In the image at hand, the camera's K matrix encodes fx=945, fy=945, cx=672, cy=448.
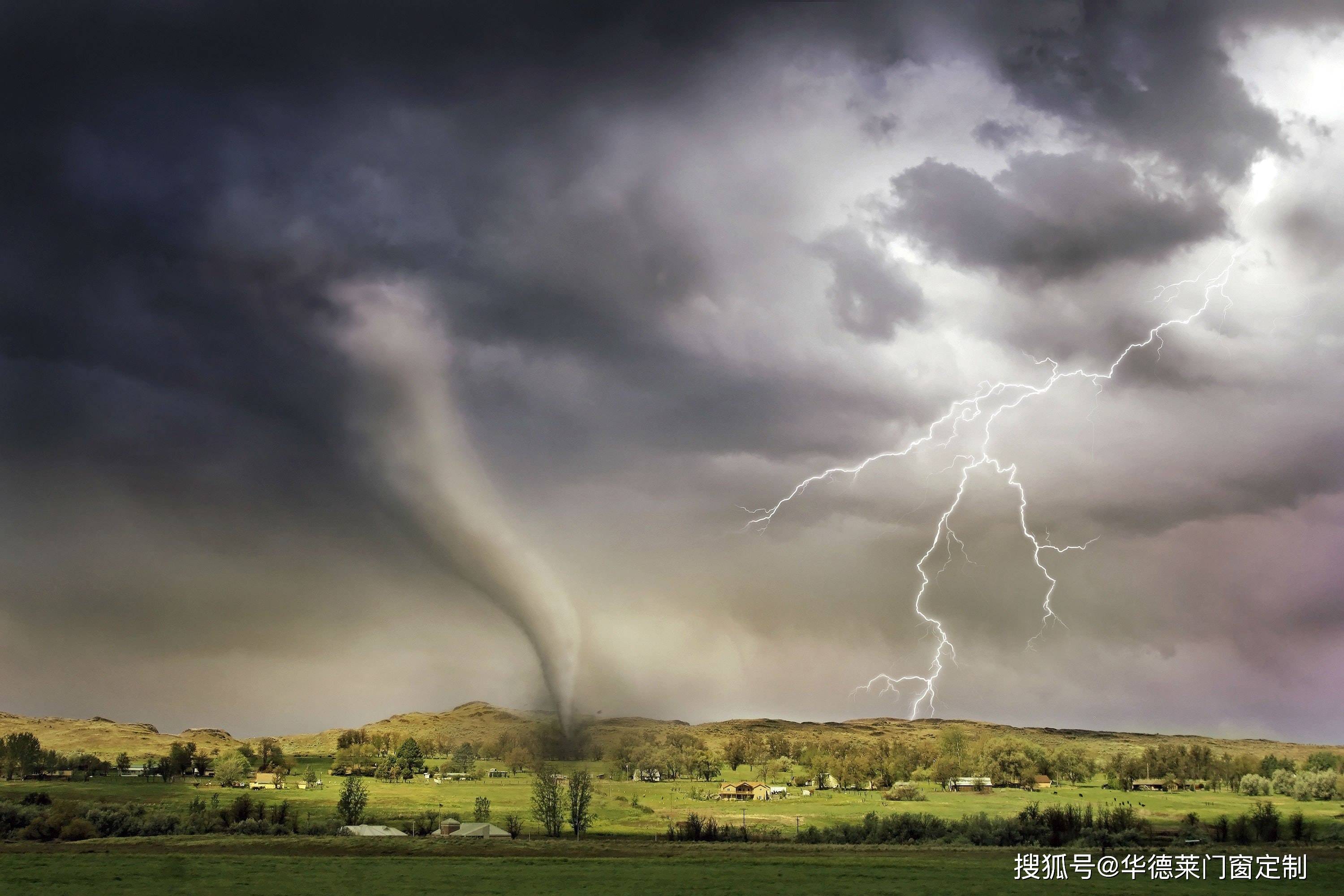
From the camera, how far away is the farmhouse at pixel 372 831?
300 ft

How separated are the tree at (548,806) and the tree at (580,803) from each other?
163 centimetres

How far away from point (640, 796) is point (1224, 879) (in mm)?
91528

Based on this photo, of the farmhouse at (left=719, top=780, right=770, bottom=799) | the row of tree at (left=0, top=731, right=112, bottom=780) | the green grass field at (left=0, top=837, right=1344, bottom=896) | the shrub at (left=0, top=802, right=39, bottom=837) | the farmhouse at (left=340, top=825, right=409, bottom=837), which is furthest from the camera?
the row of tree at (left=0, top=731, right=112, bottom=780)

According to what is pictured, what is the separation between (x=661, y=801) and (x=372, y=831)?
4988 cm

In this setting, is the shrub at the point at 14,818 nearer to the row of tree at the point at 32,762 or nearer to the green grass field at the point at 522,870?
the green grass field at the point at 522,870

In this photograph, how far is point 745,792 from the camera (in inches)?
5674

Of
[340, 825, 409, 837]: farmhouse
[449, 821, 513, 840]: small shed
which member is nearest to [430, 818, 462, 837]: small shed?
[449, 821, 513, 840]: small shed

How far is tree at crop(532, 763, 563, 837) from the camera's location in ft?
331

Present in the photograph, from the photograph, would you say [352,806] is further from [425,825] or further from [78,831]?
[78,831]

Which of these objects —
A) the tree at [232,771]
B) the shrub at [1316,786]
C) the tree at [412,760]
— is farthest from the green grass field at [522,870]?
the tree at [412,760]

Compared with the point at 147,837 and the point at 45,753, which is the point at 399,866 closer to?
the point at 147,837

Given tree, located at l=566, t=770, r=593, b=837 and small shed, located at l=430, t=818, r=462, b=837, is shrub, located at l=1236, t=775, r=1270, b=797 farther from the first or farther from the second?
small shed, located at l=430, t=818, r=462, b=837

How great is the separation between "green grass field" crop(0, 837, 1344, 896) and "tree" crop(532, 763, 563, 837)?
17226 mm

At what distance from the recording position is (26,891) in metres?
52.6
